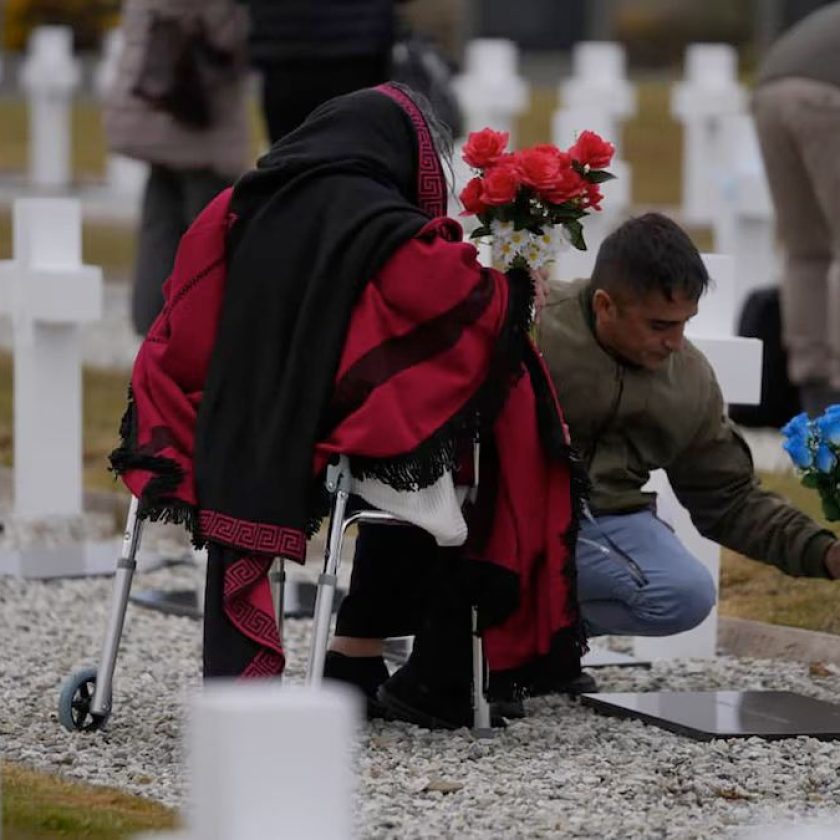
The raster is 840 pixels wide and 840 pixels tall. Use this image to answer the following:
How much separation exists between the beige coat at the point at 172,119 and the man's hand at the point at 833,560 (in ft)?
12.4

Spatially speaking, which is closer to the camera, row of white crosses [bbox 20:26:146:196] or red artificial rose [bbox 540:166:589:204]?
red artificial rose [bbox 540:166:589:204]

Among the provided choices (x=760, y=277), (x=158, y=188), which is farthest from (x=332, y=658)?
(x=760, y=277)

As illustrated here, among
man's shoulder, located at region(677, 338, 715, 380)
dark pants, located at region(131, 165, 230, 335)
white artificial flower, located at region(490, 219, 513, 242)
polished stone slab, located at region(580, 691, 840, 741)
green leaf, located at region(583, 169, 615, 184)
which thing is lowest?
polished stone slab, located at region(580, 691, 840, 741)

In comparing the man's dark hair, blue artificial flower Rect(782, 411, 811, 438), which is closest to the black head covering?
the man's dark hair

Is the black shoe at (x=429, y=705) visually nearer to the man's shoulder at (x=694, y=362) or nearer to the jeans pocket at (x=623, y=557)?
the jeans pocket at (x=623, y=557)

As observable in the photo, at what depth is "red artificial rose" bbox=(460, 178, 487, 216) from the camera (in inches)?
185

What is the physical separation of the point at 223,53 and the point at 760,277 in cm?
335

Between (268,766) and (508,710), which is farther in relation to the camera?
(508,710)

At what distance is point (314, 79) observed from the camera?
834cm

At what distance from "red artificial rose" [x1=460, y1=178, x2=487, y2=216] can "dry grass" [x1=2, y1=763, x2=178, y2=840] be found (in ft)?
4.23

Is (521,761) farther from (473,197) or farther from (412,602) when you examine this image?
(473,197)

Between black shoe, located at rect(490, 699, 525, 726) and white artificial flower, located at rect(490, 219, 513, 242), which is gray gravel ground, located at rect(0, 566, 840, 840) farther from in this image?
white artificial flower, located at rect(490, 219, 513, 242)

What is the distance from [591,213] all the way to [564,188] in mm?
457

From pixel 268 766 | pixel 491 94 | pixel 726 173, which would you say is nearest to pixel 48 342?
pixel 268 766
